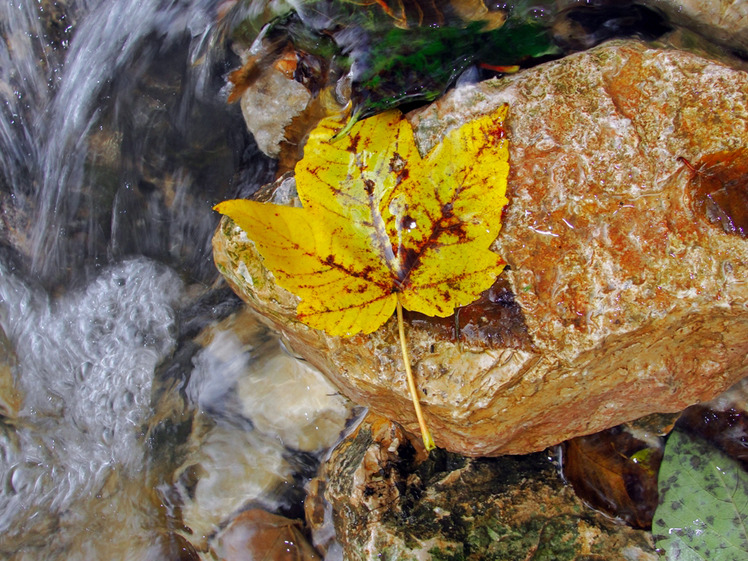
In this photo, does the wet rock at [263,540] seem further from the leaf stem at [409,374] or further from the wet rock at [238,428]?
the leaf stem at [409,374]

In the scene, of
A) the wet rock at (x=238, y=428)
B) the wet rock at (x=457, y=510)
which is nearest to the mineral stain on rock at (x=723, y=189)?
the wet rock at (x=457, y=510)

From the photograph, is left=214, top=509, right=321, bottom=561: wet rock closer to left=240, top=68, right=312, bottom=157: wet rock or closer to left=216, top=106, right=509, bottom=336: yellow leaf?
left=216, top=106, right=509, bottom=336: yellow leaf

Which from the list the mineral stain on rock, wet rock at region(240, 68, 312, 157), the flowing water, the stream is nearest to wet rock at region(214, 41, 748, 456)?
the mineral stain on rock

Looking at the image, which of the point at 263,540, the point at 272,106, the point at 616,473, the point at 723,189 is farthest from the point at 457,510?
the point at 272,106

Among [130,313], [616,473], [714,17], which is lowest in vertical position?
[616,473]

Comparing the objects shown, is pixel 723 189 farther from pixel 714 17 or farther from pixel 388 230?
pixel 388 230

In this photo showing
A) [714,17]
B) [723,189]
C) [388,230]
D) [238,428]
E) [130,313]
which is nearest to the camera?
[723,189]

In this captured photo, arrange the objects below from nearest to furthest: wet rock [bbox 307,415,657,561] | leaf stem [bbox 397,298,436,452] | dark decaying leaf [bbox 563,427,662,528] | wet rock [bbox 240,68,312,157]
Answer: leaf stem [bbox 397,298,436,452]
wet rock [bbox 307,415,657,561]
dark decaying leaf [bbox 563,427,662,528]
wet rock [bbox 240,68,312,157]
